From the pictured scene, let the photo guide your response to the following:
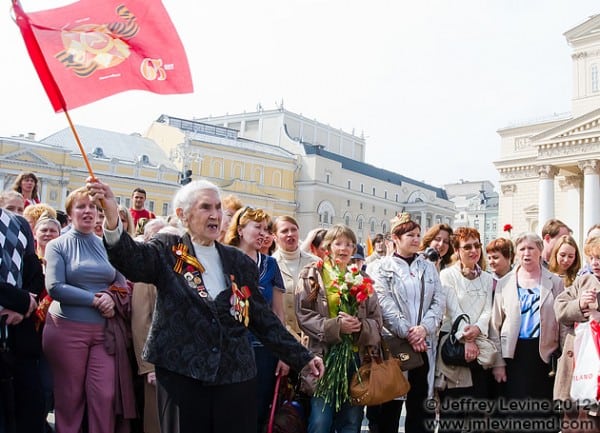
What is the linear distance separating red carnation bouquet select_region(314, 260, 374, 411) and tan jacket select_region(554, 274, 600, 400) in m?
1.58

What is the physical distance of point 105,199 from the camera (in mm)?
2879

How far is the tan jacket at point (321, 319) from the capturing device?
4770 mm

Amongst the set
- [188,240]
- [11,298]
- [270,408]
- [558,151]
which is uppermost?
[558,151]

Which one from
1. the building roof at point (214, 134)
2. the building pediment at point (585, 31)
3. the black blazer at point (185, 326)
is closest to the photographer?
the black blazer at point (185, 326)

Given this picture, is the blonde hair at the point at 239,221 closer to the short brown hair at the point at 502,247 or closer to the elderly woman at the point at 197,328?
the elderly woman at the point at 197,328

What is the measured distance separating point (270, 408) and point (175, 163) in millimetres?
52414

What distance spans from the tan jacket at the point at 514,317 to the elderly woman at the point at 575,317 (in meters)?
0.24

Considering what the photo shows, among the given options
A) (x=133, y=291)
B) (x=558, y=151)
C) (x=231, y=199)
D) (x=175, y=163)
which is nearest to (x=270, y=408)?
(x=133, y=291)

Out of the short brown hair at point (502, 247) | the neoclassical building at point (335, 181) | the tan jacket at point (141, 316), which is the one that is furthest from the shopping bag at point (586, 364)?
the neoclassical building at point (335, 181)

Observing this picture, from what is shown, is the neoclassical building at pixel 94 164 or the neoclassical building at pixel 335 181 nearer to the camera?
the neoclassical building at pixel 94 164

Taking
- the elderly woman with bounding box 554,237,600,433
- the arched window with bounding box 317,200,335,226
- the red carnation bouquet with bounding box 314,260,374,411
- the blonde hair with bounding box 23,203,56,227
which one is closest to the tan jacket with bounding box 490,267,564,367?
the elderly woman with bounding box 554,237,600,433

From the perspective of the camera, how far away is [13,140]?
43.7 m

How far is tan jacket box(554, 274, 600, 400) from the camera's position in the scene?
4.88 m

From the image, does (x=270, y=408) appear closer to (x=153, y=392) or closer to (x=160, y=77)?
(x=153, y=392)
